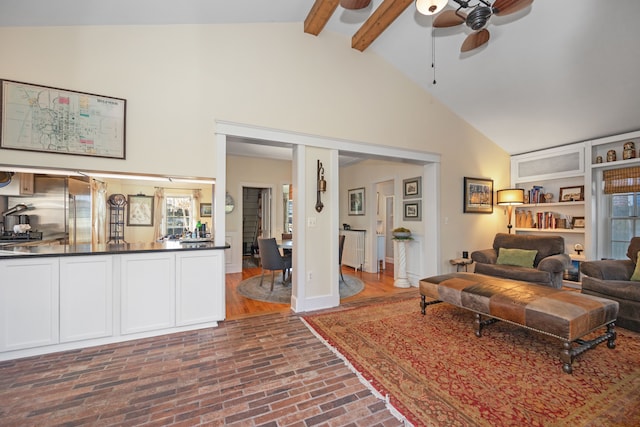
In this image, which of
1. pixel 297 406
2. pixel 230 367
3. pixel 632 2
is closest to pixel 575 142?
pixel 632 2

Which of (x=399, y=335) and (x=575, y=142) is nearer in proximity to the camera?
(x=399, y=335)

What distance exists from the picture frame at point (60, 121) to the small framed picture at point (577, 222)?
670cm

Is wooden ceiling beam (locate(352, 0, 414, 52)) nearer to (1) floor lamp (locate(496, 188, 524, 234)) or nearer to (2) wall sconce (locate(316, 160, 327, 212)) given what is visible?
(2) wall sconce (locate(316, 160, 327, 212))

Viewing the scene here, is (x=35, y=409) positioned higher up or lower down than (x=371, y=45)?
lower down

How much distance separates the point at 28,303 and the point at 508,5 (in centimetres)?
474

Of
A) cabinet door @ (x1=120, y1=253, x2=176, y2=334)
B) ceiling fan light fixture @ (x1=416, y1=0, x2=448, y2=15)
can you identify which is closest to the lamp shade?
ceiling fan light fixture @ (x1=416, y1=0, x2=448, y2=15)

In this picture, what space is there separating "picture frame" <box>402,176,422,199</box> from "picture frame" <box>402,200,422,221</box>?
12 cm

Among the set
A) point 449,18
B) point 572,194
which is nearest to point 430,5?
point 449,18

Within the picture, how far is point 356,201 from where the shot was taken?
6.71 meters

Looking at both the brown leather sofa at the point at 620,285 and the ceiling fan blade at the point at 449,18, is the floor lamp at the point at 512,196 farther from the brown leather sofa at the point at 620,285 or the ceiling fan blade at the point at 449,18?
the ceiling fan blade at the point at 449,18

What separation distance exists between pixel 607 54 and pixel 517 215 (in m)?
3.06

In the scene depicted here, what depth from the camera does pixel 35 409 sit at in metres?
1.68

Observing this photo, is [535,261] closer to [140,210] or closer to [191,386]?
[191,386]

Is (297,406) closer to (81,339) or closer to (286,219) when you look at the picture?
(81,339)
